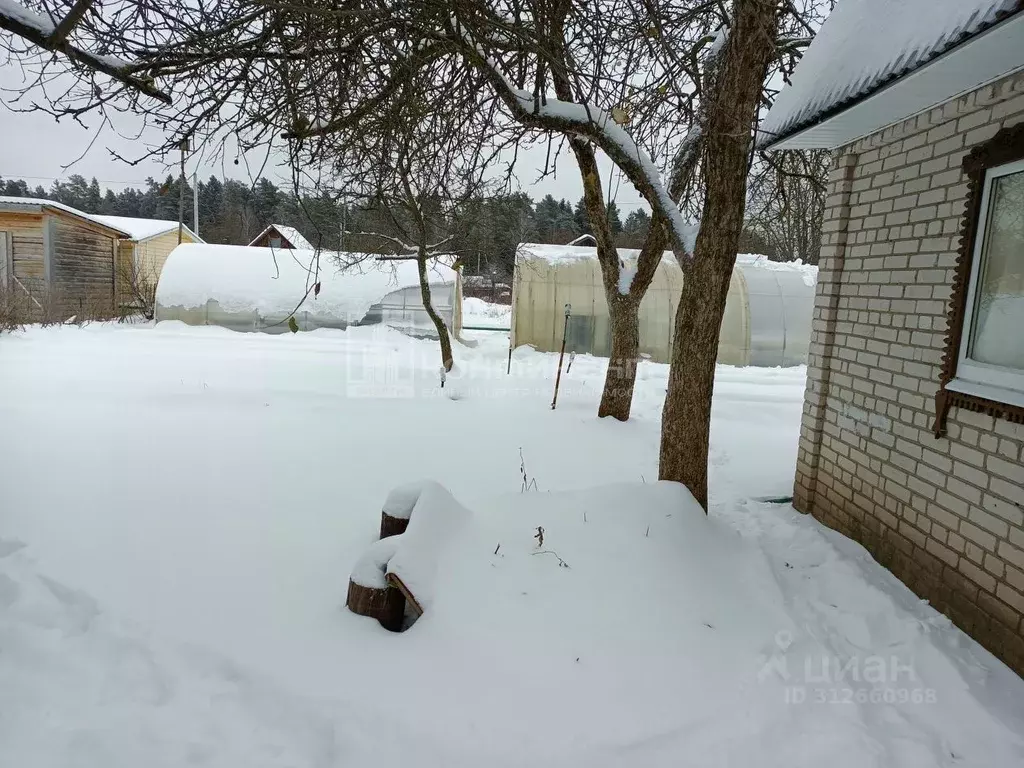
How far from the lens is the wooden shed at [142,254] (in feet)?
56.1

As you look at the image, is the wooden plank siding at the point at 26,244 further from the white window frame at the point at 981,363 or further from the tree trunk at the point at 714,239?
the white window frame at the point at 981,363

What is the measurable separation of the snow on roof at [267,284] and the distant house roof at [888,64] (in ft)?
37.5

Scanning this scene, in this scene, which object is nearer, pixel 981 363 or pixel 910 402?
pixel 981 363

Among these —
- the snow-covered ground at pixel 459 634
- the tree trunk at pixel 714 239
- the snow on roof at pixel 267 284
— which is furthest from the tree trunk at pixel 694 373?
the snow on roof at pixel 267 284

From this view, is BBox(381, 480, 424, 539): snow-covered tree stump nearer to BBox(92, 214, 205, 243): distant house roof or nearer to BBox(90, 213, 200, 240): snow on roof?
BBox(90, 213, 200, 240): snow on roof

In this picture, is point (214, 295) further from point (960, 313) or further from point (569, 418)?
point (960, 313)

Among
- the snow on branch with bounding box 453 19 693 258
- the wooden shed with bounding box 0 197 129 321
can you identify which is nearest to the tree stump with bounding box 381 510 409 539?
the snow on branch with bounding box 453 19 693 258

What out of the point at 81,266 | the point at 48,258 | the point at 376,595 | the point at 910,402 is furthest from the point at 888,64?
the point at 81,266

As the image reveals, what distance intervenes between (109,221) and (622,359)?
21704mm

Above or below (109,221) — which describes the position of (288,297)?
below

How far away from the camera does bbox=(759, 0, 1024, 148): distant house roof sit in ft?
6.72

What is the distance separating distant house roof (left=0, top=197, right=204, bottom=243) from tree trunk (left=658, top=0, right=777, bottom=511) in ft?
61.6

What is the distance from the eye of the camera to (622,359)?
6.77 meters

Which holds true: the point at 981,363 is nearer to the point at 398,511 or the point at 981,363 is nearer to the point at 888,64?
the point at 888,64
